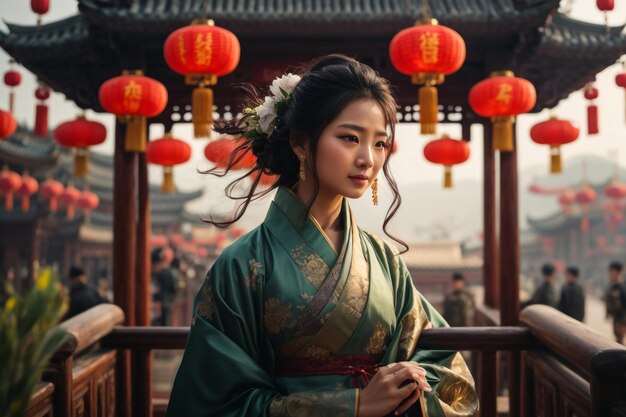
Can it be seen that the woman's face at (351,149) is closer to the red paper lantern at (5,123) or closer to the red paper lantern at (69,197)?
the red paper lantern at (5,123)

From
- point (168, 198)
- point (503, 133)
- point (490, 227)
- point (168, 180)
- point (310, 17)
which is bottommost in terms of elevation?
point (490, 227)

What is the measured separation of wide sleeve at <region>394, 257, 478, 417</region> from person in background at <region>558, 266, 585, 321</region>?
7857 millimetres

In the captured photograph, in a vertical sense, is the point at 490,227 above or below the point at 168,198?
below

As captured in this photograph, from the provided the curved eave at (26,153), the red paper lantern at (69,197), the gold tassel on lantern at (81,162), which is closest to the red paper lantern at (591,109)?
the gold tassel on lantern at (81,162)

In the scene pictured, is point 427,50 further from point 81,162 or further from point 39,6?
point 39,6

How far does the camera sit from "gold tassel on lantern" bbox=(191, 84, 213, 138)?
6.03m

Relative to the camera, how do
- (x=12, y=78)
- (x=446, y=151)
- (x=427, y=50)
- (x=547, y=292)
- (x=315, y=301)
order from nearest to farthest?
(x=315, y=301), (x=427, y=50), (x=446, y=151), (x=12, y=78), (x=547, y=292)

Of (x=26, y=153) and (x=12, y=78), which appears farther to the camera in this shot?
(x=26, y=153)

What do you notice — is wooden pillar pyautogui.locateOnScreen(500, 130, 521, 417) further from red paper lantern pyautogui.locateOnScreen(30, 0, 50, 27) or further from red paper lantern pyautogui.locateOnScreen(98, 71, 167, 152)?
red paper lantern pyautogui.locateOnScreen(30, 0, 50, 27)

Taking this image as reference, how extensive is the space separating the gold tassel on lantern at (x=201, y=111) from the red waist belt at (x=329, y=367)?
406 centimetres

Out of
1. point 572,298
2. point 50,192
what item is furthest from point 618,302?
point 50,192

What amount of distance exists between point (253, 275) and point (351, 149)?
21.8 inches

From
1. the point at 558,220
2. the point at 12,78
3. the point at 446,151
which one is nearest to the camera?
the point at 446,151

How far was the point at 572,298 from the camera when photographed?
980 cm
